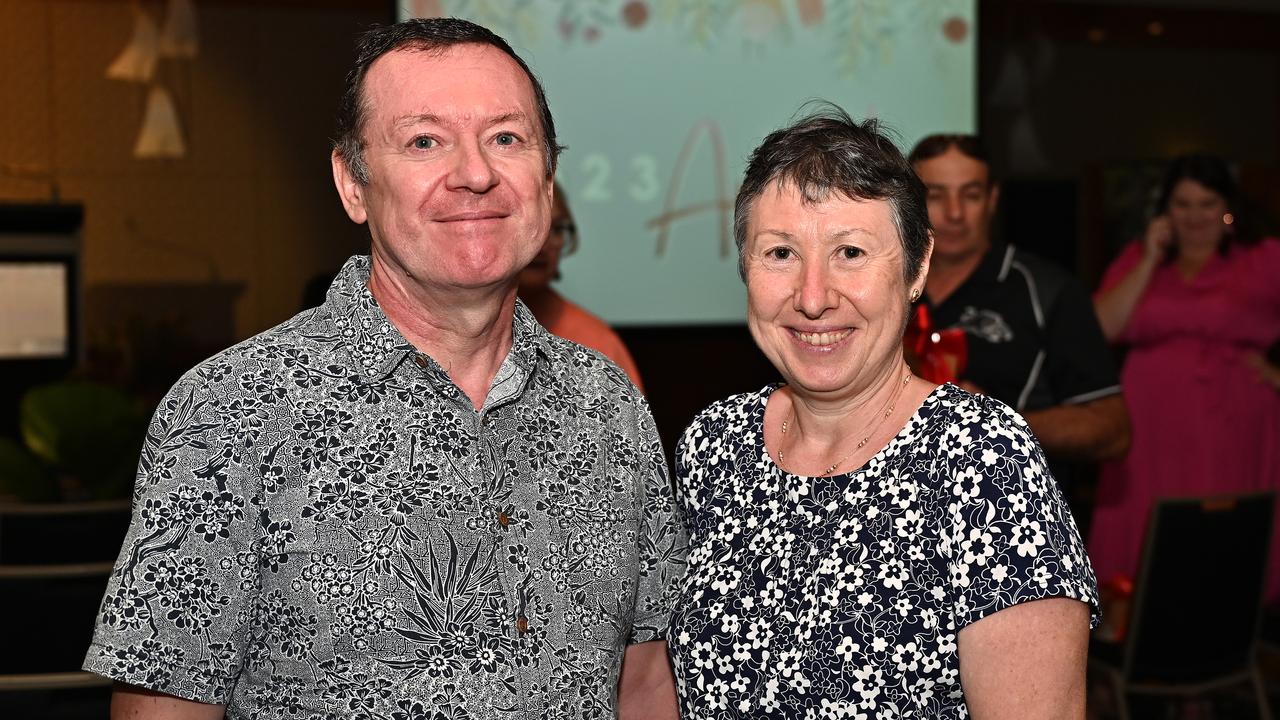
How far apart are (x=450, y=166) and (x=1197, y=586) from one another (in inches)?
106

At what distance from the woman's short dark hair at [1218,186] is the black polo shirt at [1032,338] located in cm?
183

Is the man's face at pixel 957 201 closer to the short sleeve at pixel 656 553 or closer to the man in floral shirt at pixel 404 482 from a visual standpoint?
the short sleeve at pixel 656 553

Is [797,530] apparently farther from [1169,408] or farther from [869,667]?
[1169,408]

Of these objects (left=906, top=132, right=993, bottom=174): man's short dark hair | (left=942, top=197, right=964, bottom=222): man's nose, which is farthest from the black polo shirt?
(left=906, top=132, right=993, bottom=174): man's short dark hair

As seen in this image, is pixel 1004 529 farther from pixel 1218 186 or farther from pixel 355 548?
pixel 1218 186

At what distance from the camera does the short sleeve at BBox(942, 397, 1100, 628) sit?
1.46 meters

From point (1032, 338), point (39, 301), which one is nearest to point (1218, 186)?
point (1032, 338)

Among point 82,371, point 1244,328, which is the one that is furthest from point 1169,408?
point 82,371

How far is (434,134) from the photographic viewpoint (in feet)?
5.25

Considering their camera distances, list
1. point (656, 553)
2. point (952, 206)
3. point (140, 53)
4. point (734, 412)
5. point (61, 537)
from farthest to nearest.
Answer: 1. point (140, 53)
2. point (952, 206)
3. point (61, 537)
4. point (734, 412)
5. point (656, 553)

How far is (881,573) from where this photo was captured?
61.5 inches

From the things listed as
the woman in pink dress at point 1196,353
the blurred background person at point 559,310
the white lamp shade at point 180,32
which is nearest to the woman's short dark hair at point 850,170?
the blurred background person at point 559,310

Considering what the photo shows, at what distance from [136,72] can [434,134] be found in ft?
12.7

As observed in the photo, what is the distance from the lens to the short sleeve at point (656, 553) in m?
1.83
